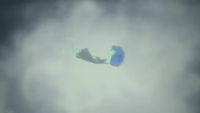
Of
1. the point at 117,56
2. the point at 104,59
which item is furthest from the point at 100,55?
the point at 117,56

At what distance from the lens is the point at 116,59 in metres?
3.71

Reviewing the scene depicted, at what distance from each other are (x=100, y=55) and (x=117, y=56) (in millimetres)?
197

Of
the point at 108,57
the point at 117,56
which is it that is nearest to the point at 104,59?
the point at 108,57

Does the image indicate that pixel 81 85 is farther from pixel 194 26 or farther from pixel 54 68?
pixel 194 26

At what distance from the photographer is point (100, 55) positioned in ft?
12.3

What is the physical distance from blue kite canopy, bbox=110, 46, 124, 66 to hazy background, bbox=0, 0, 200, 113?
2.2 inches

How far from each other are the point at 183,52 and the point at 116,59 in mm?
756

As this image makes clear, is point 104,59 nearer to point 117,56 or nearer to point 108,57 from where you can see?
point 108,57

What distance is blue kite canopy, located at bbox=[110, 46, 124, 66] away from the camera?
371 centimetres

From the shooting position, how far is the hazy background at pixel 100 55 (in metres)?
3.68

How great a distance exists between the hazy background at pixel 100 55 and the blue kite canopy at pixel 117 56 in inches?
2.2

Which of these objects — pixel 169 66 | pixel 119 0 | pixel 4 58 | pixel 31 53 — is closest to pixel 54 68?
pixel 31 53

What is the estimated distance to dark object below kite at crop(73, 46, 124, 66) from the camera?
373 cm

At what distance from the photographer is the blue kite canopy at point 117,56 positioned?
A: 371cm
